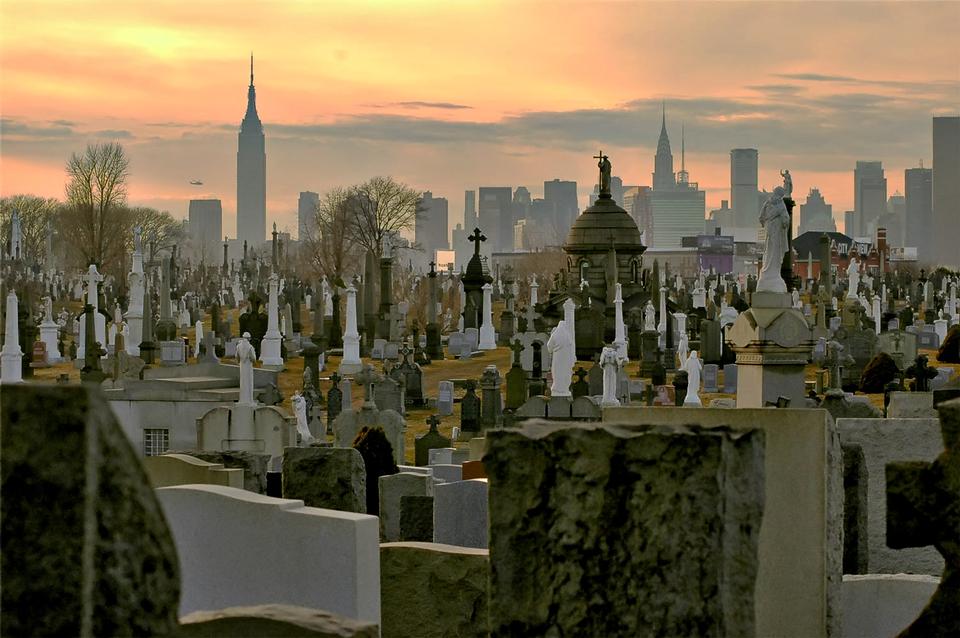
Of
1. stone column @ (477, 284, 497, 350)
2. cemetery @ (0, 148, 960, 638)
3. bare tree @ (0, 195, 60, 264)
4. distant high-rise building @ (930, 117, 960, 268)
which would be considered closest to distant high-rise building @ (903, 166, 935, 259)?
distant high-rise building @ (930, 117, 960, 268)

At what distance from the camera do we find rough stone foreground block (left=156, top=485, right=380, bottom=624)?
5.66 meters

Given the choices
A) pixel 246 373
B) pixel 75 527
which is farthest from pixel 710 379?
pixel 75 527

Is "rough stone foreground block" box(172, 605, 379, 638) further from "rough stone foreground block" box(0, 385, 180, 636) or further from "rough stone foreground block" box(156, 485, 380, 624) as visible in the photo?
"rough stone foreground block" box(156, 485, 380, 624)

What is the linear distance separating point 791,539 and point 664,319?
32546 millimetres

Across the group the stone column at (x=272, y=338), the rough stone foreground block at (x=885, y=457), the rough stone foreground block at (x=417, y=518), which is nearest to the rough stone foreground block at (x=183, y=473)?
the rough stone foreground block at (x=417, y=518)

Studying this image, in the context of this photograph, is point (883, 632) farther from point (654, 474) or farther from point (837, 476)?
point (654, 474)

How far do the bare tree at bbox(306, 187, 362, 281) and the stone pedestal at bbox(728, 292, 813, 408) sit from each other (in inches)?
1699

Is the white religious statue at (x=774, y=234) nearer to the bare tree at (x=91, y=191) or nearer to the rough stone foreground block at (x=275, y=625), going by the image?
the rough stone foreground block at (x=275, y=625)

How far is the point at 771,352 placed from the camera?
17516 millimetres

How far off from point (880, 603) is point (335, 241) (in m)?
58.5

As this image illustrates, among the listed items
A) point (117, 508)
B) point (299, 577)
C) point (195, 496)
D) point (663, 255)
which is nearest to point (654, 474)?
point (117, 508)

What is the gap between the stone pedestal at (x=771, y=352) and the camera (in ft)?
57.2

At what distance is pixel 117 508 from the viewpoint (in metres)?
2.49

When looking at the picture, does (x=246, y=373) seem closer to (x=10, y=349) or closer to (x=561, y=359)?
(x=561, y=359)
